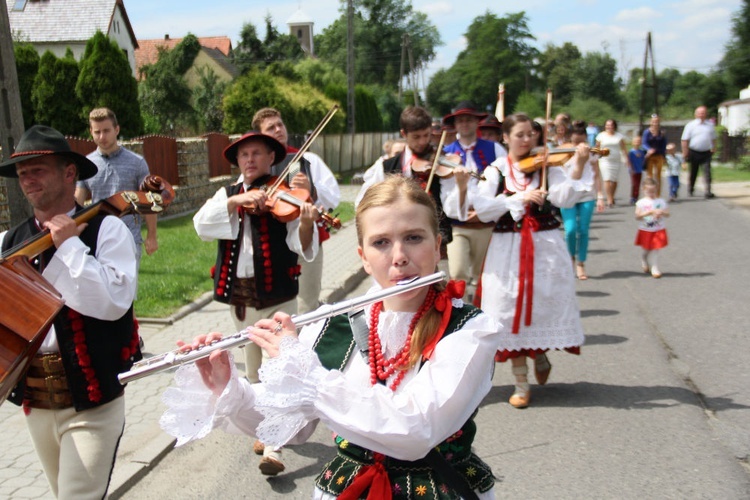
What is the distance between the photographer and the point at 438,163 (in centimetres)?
646

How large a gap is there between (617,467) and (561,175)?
2.15m

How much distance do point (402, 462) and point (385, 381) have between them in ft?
0.74

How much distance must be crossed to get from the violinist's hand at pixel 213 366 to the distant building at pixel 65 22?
154 feet

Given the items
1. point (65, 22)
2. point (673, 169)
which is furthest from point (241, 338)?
point (65, 22)

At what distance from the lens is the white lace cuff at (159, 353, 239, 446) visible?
2092 mm

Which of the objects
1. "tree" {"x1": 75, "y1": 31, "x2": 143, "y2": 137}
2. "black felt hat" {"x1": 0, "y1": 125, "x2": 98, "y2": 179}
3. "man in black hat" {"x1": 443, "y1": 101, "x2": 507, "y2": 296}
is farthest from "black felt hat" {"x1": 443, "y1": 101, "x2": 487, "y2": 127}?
"tree" {"x1": 75, "y1": 31, "x2": 143, "y2": 137}

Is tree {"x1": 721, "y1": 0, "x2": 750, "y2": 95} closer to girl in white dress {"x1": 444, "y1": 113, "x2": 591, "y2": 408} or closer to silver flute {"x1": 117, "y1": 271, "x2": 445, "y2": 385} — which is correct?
girl in white dress {"x1": 444, "y1": 113, "x2": 591, "y2": 408}

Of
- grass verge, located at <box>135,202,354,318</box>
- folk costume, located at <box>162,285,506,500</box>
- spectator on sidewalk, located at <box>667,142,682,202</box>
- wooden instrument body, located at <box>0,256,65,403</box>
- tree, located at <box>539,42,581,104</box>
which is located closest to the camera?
folk costume, located at <box>162,285,506,500</box>

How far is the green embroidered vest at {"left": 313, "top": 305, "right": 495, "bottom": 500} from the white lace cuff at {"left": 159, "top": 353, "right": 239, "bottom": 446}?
0.99ft

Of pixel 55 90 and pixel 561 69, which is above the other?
pixel 561 69

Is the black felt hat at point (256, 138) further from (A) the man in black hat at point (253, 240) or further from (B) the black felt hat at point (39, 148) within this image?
(B) the black felt hat at point (39, 148)

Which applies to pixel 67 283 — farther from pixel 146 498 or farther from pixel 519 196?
pixel 519 196

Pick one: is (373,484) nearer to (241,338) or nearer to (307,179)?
(241,338)

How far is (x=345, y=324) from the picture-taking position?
2.30 metres
